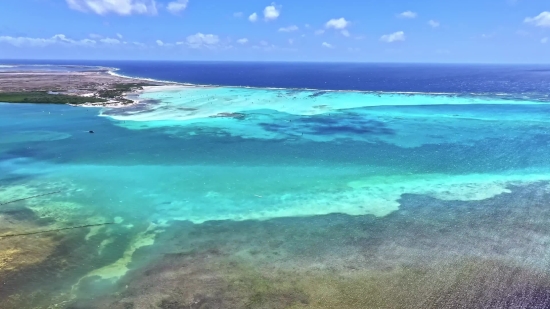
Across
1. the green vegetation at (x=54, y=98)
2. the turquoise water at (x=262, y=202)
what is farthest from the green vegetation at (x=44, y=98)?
the turquoise water at (x=262, y=202)

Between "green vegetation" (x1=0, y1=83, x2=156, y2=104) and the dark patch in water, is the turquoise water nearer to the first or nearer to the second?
the dark patch in water

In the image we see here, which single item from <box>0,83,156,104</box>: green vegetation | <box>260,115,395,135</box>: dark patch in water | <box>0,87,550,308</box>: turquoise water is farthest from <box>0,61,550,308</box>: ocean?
<box>0,83,156,104</box>: green vegetation

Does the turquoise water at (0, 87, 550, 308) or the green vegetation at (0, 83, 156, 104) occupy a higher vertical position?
the green vegetation at (0, 83, 156, 104)

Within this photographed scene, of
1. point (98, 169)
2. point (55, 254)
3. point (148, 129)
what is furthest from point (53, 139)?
point (55, 254)

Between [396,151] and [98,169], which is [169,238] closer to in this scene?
[98,169]

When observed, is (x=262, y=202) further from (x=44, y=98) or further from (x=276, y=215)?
(x=44, y=98)

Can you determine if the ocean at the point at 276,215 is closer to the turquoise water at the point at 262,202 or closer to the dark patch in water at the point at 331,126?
the turquoise water at the point at 262,202
